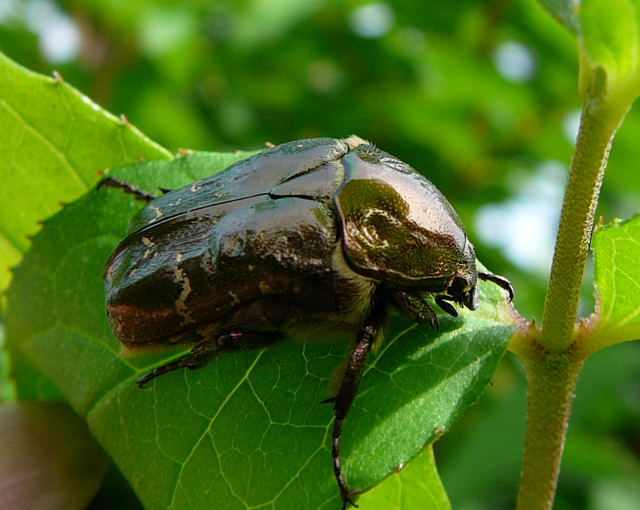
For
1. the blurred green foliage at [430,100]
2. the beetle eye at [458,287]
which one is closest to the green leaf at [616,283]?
the beetle eye at [458,287]

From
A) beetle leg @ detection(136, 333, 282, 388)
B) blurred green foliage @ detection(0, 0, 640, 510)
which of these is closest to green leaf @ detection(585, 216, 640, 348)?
beetle leg @ detection(136, 333, 282, 388)

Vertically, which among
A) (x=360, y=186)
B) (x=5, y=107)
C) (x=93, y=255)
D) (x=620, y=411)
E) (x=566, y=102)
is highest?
(x=5, y=107)

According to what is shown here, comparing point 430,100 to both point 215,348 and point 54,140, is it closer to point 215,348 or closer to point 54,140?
point 54,140

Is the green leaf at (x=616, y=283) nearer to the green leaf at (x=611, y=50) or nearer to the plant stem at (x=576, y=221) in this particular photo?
the plant stem at (x=576, y=221)

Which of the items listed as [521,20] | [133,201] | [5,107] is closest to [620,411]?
[521,20]

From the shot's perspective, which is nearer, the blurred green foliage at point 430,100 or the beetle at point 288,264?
the beetle at point 288,264

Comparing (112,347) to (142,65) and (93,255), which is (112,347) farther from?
(142,65)

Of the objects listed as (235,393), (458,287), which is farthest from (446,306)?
(235,393)
